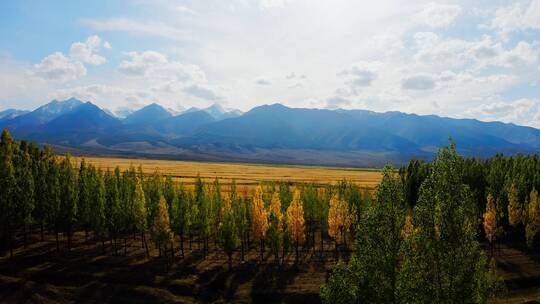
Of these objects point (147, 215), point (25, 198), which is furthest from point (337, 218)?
point (25, 198)

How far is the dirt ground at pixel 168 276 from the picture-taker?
3123 inches

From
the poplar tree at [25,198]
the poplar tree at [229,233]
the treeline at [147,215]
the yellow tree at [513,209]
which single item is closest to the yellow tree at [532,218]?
the yellow tree at [513,209]

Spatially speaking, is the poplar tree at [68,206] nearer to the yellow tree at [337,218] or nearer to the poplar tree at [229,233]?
the poplar tree at [229,233]

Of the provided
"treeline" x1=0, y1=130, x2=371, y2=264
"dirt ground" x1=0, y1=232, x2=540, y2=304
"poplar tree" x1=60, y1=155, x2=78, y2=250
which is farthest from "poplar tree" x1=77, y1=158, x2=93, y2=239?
"dirt ground" x1=0, y1=232, x2=540, y2=304

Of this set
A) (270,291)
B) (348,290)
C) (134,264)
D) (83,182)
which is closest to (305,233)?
(270,291)

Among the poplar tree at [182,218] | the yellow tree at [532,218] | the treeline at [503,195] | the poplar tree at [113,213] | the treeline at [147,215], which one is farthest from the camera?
the treeline at [503,195]

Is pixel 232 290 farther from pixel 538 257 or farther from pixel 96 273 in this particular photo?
pixel 538 257

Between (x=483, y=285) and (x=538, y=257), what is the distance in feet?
282

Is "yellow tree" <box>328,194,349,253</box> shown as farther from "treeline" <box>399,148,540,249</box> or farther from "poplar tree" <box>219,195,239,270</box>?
"poplar tree" <box>219,195,239,270</box>

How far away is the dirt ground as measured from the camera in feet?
260

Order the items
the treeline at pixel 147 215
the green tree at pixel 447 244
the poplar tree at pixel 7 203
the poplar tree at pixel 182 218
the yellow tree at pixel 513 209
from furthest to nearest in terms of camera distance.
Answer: the yellow tree at pixel 513 209 → the poplar tree at pixel 182 218 → the treeline at pixel 147 215 → the poplar tree at pixel 7 203 → the green tree at pixel 447 244

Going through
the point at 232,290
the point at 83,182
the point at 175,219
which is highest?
the point at 83,182

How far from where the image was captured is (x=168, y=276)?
88.2 metres

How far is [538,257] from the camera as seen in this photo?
101 m
